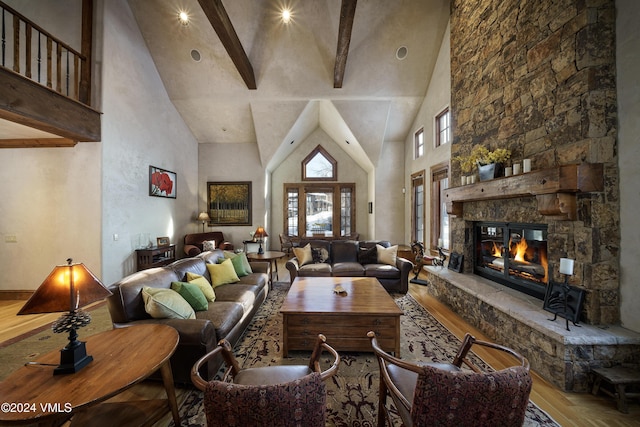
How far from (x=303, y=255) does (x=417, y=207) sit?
364cm

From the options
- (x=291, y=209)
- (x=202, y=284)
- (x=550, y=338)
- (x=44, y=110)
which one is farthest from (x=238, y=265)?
(x=291, y=209)

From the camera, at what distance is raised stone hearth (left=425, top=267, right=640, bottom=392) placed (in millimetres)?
2068

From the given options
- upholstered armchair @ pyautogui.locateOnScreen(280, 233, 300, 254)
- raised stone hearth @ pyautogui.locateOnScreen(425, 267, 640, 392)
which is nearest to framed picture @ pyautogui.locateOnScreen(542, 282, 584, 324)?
raised stone hearth @ pyautogui.locateOnScreen(425, 267, 640, 392)

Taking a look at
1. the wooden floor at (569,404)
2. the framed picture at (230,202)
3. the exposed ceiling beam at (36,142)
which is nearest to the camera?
the wooden floor at (569,404)

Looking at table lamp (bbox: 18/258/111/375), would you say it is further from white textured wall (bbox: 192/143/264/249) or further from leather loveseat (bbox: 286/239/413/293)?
white textured wall (bbox: 192/143/264/249)

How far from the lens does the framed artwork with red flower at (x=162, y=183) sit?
18.1 ft

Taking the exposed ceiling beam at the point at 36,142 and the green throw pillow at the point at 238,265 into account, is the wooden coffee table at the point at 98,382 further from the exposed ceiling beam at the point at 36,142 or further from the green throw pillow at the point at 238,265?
the exposed ceiling beam at the point at 36,142

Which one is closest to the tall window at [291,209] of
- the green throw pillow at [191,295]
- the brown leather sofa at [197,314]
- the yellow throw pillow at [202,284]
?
the brown leather sofa at [197,314]

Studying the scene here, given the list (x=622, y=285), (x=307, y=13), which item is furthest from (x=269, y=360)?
(x=307, y=13)

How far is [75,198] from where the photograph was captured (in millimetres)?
4230

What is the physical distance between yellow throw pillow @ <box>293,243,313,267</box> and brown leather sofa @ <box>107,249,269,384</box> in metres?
1.52

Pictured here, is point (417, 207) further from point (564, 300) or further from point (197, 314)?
point (197, 314)

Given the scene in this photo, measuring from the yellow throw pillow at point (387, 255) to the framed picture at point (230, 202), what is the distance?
428 centimetres

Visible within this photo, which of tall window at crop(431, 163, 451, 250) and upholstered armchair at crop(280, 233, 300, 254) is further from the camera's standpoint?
upholstered armchair at crop(280, 233, 300, 254)
